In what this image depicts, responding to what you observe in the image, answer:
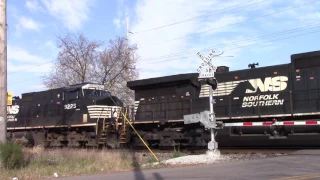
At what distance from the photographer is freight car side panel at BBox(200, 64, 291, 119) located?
1504cm

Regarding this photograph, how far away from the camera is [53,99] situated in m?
22.7

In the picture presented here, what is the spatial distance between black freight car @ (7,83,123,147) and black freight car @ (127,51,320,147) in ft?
6.92

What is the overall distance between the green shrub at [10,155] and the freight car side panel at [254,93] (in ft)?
29.1

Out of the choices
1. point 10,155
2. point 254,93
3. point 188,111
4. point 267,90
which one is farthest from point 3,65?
point 267,90

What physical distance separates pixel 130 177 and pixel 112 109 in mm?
12337

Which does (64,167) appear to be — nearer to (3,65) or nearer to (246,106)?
(3,65)

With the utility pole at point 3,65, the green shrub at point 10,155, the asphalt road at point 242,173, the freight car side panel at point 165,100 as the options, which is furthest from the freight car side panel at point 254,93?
the utility pole at point 3,65

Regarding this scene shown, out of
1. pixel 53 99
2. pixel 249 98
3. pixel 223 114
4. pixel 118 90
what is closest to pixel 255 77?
pixel 249 98

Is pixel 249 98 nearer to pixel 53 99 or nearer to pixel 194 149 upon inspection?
pixel 194 149

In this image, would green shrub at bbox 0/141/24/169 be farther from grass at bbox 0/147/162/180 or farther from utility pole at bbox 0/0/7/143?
utility pole at bbox 0/0/7/143

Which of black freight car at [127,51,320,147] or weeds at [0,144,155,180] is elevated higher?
black freight car at [127,51,320,147]

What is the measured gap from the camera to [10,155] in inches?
407

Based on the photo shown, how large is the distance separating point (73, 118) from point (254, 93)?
10.9 m

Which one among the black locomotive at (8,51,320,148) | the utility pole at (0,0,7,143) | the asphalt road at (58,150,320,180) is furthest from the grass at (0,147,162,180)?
the black locomotive at (8,51,320,148)
